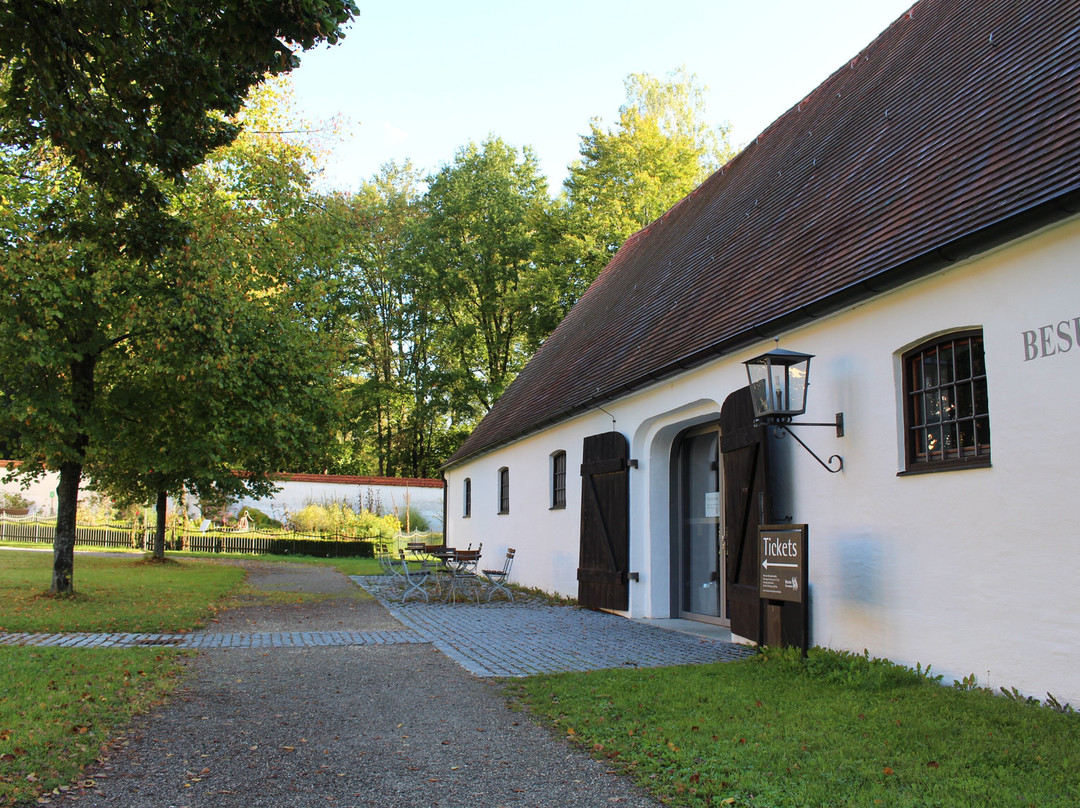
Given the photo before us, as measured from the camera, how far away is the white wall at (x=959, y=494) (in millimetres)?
5477

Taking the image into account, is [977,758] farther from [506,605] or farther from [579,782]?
[506,605]

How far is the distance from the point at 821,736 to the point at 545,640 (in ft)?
16.6

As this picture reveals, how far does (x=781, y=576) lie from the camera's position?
756 centimetres

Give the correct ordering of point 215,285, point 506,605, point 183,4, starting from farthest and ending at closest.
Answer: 1. point 506,605
2. point 215,285
3. point 183,4

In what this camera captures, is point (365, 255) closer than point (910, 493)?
No

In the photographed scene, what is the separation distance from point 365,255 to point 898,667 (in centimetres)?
3823

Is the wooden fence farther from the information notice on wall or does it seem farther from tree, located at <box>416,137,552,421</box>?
the information notice on wall

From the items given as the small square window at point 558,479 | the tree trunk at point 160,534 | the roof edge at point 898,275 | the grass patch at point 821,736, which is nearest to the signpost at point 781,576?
the grass patch at point 821,736

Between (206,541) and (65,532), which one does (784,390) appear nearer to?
(65,532)

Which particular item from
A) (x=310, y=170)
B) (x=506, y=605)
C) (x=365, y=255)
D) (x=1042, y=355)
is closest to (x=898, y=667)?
(x=1042, y=355)

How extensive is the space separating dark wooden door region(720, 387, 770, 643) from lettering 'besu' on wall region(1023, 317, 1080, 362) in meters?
2.93

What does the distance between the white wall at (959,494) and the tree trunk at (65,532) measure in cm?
1064

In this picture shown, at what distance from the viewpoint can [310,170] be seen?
20.7m

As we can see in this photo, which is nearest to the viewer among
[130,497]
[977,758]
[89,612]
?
[977,758]
